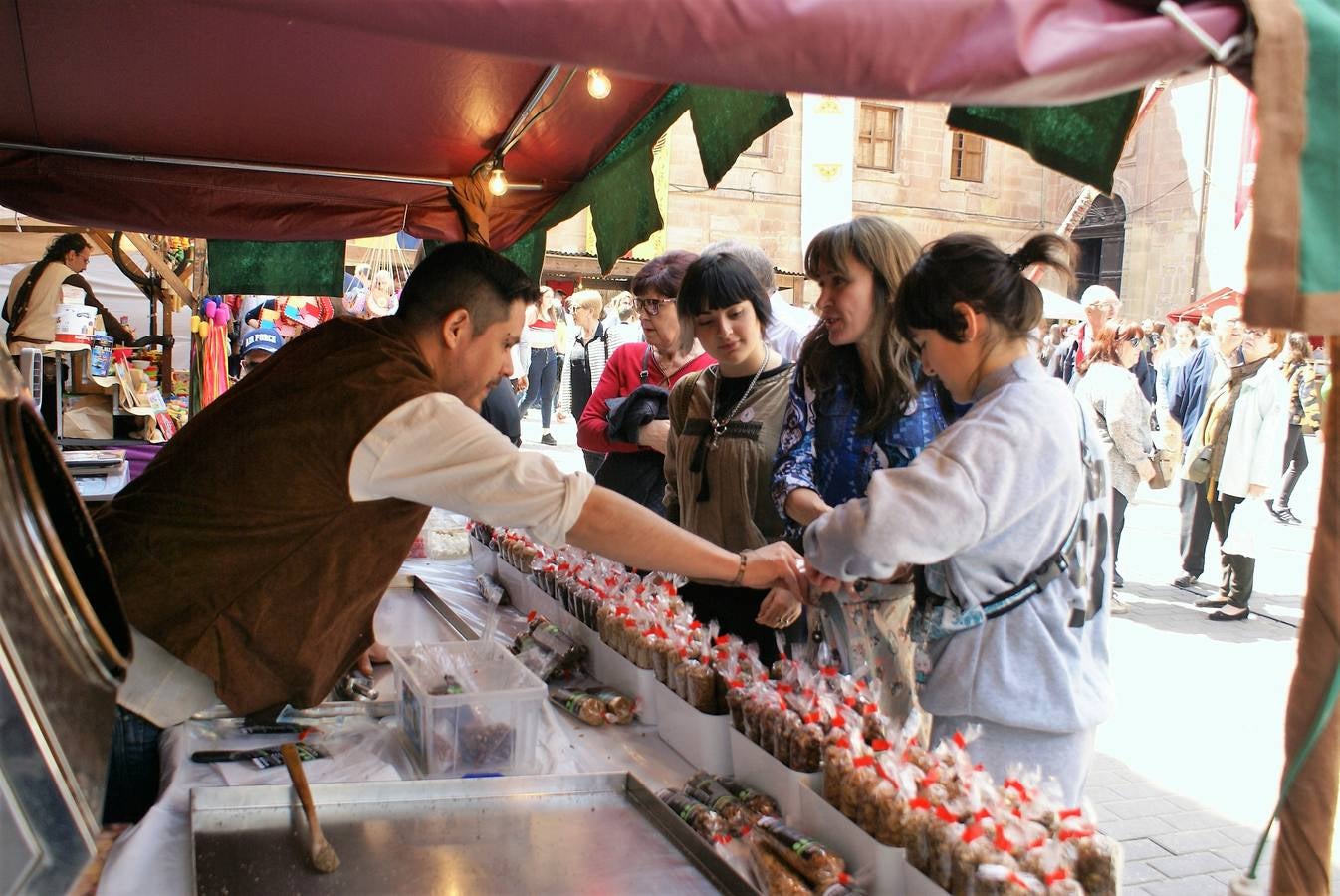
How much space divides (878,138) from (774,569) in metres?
24.7

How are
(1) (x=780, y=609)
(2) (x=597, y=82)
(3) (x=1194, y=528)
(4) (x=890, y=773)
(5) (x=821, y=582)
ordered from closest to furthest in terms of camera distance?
1. (4) (x=890, y=773)
2. (5) (x=821, y=582)
3. (1) (x=780, y=609)
4. (2) (x=597, y=82)
5. (3) (x=1194, y=528)

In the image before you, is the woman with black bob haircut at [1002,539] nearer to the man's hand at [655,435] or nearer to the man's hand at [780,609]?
the man's hand at [780,609]

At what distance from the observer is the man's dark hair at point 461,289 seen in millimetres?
2227

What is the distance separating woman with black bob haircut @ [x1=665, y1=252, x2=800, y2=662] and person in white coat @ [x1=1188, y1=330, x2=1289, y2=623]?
17.0 ft

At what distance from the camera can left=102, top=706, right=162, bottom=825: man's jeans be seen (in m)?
2.15

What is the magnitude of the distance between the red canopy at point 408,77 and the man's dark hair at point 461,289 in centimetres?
43

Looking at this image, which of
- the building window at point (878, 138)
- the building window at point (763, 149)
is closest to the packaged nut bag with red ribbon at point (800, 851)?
the building window at point (763, 149)

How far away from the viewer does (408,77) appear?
3.14m

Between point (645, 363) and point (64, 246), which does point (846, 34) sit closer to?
point (645, 363)

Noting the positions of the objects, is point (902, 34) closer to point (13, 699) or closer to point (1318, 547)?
point (1318, 547)

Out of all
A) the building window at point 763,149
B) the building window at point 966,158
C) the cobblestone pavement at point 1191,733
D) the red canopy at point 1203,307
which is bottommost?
the cobblestone pavement at point 1191,733

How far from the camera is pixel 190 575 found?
1979 millimetres

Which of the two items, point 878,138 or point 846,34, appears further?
point 878,138

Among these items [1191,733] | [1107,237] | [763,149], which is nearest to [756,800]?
[1191,733]
